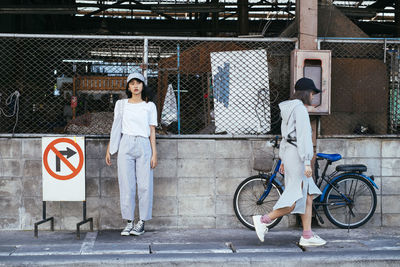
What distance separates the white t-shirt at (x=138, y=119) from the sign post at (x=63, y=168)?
2.00ft

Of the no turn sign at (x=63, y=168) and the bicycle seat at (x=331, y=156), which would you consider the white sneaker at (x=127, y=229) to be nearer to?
the no turn sign at (x=63, y=168)

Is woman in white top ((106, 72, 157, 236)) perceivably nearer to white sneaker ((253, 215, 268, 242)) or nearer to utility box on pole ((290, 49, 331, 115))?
white sneaker ((253, 215, 268, 242))

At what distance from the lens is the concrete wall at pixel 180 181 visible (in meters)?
6.65

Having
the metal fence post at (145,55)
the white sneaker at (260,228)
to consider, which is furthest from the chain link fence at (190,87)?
the white sneaker at (260,228)

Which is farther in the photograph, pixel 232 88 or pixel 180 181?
pixel 232 88

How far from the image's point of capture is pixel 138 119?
20.2 feet

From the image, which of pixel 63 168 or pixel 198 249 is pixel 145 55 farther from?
pixel 198 249

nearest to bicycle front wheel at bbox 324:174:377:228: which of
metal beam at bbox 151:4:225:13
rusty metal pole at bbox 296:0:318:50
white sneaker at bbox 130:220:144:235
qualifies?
rusty metal pole at bbox 296:0:318:50

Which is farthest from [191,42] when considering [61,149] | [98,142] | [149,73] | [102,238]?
[102,238]

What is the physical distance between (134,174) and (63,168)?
93cm

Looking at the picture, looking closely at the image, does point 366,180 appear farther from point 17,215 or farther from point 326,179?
point 17,215

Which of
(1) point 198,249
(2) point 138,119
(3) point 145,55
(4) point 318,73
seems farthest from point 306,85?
(3) point 145,55

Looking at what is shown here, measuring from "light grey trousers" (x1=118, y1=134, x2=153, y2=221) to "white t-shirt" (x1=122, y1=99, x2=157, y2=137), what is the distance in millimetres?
80

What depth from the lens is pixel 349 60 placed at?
23.6 ft
